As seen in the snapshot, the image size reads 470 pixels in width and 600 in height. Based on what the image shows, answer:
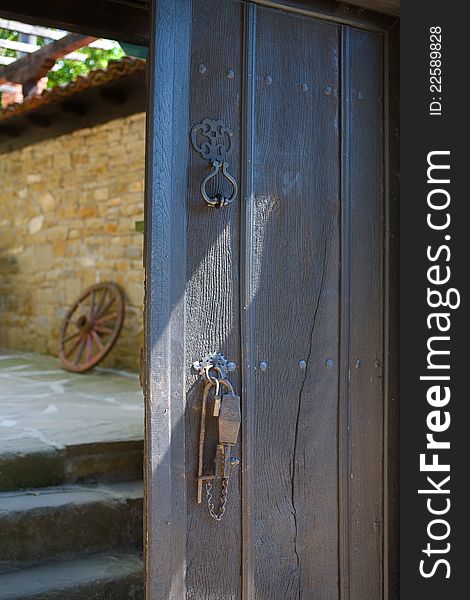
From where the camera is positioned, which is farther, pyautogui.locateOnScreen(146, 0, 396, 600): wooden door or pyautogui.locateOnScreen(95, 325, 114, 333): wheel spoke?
pyautogui.locateOnScreen(95, 325, 114, 333): wheel spoke

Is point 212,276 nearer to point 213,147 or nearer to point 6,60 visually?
point 213,147

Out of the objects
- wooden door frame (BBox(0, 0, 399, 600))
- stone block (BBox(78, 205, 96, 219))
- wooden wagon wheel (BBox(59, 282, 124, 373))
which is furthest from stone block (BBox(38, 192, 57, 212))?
wooden door frame (BBox(0, 0, 399, 600))

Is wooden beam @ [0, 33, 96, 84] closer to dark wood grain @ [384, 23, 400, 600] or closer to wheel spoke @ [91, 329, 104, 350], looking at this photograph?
wheel spoke @ [91, 329, 104, 350]

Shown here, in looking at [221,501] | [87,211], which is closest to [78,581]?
[221,501]

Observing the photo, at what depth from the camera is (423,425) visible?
2561mm

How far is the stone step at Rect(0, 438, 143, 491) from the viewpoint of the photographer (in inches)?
139

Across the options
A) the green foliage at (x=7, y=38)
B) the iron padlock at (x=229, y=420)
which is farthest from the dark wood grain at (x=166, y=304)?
the green foliage at (x=7, y=38)

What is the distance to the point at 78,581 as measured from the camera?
118 inches

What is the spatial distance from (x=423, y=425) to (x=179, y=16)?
59.7 inches

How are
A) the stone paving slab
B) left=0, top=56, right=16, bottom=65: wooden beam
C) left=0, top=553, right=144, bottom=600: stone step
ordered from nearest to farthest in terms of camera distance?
1. left=0, top=553, right=144, bottom=600: stone step
2. the stone paving slab
3. left=0, top=56, right=16, bottom=65: wooden beam

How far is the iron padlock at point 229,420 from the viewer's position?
7.80ft

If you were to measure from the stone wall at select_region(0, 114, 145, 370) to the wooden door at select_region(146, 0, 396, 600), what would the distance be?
4303 millimetres

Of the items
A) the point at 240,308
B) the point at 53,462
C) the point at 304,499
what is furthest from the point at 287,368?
the point at 53,462

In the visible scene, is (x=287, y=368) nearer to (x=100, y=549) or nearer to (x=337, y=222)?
(x=337, y=222)
